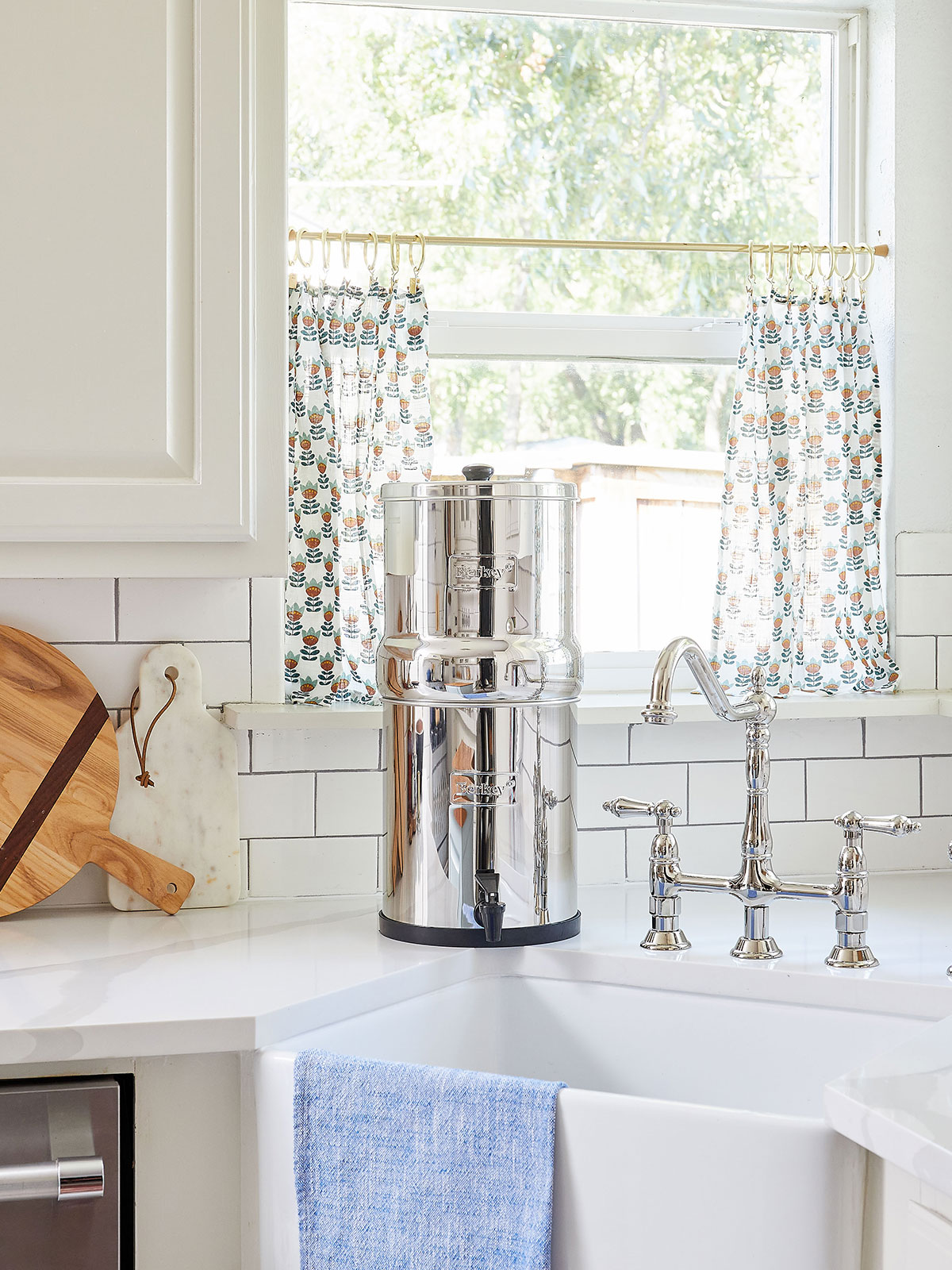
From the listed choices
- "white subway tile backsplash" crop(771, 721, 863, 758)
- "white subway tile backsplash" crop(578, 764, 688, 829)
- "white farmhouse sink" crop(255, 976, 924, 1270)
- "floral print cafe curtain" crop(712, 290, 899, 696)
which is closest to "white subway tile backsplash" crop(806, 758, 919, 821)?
"white subway tile backsplash" crop(771, 721, 863, 758)

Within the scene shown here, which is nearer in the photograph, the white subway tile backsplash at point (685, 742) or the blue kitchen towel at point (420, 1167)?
the blue kitchen towel at point (420, 1167)

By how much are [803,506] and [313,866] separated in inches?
34.8

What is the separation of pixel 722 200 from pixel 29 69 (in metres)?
1.05

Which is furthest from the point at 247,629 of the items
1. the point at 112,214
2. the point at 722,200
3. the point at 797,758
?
the point at 722,200

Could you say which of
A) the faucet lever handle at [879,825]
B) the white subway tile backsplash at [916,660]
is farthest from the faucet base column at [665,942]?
the white subway tile backsplash at [916,660]

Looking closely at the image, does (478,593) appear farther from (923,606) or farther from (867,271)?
(867,271)

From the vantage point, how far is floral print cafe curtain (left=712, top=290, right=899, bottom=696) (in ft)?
6.00

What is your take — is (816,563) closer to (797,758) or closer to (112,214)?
(797,758)

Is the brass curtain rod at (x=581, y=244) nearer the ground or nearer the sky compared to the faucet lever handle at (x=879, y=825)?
nearer the sky

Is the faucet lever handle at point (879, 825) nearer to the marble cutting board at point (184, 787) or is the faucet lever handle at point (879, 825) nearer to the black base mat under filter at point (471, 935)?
the black base mat under filter at point (471, 935)

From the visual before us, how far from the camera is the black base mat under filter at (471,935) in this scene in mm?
1409

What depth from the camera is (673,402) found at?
1922 millimetres

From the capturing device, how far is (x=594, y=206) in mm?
1884

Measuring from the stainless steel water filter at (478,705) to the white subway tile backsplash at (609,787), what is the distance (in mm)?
321
